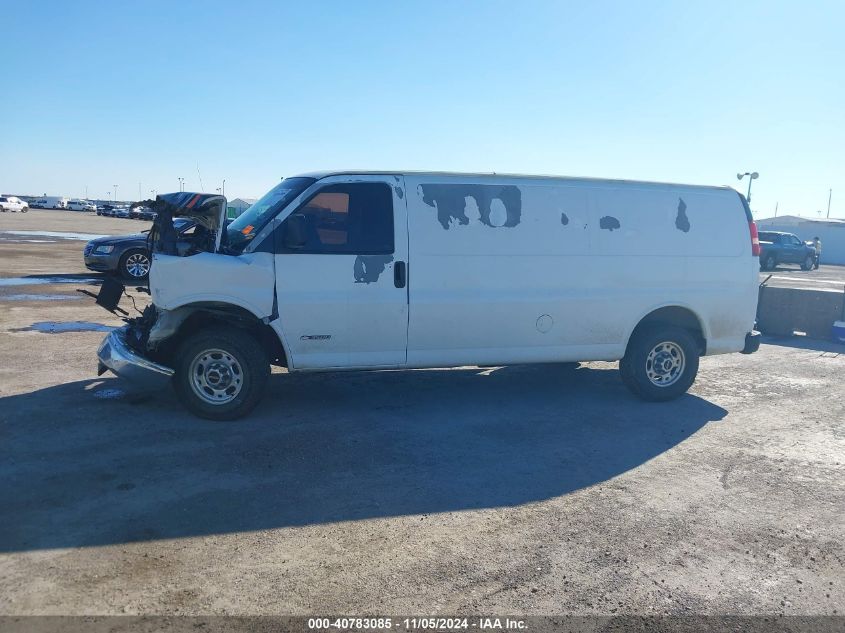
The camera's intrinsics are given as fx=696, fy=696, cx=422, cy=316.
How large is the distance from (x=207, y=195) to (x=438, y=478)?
337cm

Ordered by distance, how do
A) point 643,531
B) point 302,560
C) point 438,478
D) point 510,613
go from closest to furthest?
point 510,613 < point 302,560 < point 643,531 < point 438,478

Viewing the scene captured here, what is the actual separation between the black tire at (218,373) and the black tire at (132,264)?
1024cm

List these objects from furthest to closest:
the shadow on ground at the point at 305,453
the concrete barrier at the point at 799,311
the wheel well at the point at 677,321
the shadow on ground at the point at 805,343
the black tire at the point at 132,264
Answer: the black tire at the point at 132,264 → the concrete barrier at the point at 799,311 → the shadow on ground at the point at 805,343 → the wheel well at the point at 677,321 → the shadow on ground at the point at 305,453

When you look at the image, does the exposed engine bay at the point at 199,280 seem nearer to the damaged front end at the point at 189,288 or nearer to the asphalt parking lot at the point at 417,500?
the damaged front end at the point at 189,288

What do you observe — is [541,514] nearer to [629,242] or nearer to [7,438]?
[629,242]

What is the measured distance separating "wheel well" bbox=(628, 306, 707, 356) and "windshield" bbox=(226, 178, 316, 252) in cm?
Result: 381

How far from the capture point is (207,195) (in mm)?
6430

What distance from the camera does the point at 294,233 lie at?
620cm

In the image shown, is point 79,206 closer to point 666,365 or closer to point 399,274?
point 399,274

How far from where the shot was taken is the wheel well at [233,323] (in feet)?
20.5

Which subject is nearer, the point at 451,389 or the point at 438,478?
the point at 438,478

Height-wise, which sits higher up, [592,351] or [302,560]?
[592,351]

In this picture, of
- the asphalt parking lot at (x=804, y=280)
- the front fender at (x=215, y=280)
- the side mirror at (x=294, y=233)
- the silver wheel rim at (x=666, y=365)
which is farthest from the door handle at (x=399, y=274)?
the asphalt parking lot at (x=804, y=280)

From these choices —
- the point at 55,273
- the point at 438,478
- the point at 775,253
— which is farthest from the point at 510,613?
the point at 775,253
